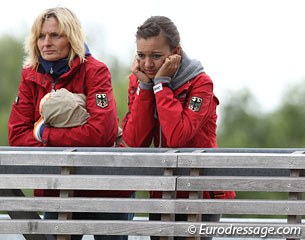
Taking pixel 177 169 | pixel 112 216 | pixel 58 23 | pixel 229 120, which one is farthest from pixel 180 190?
pixel 229 120

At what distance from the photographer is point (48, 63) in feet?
22.9

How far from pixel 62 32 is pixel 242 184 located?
156 cm

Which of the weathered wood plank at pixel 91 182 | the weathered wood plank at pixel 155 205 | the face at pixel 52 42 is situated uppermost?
the face at pixel 52 42

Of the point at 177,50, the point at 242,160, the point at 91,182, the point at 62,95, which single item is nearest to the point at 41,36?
the point at 62,95

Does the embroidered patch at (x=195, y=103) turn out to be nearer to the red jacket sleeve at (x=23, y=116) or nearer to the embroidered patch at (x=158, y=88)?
the embroidered patch at (x=158, y=88)

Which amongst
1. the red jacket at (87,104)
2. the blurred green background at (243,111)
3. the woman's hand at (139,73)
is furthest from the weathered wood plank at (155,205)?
the blurred green background at (243,111)

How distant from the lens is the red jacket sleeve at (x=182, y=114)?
6613 mm

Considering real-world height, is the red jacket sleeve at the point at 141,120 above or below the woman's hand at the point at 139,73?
below

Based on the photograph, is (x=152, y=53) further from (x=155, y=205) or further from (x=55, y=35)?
(x=155, y=205)

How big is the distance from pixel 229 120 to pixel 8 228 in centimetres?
3915

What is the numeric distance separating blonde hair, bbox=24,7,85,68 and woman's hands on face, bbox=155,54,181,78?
52 centimetres

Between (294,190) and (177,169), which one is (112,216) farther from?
(294,190)

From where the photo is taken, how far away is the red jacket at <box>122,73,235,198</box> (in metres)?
6.63

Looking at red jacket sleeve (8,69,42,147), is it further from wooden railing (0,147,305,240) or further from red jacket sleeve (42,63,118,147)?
wooden railing (0,147,305,240)
